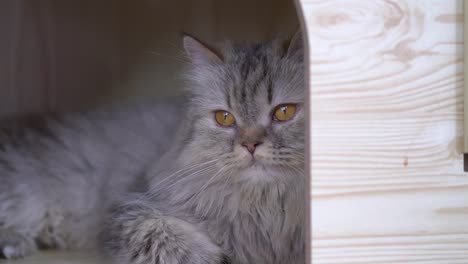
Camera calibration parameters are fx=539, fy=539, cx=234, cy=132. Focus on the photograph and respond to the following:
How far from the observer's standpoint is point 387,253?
117 centimetres

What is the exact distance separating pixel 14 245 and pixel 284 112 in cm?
103

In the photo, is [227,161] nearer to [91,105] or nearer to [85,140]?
[85,140]

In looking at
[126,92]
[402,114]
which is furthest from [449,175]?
[126,92]

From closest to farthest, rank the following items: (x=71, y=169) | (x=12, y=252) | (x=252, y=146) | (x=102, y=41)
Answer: (x=252, y=146) → (x=12, y=252) → (x=71, y=169) → (x=102, y=41)

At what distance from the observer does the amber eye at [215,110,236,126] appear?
1528mm

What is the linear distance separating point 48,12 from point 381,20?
6.03 feet

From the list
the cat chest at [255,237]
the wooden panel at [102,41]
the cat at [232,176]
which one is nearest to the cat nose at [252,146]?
the cat at [232,176]

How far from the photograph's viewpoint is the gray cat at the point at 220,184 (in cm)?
143

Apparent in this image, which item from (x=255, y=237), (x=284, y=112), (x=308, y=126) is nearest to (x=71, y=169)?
(x=255, y=237)

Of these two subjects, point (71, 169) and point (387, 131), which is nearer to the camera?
point (387, 131)

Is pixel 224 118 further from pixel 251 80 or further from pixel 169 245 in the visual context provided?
pixel 169 245

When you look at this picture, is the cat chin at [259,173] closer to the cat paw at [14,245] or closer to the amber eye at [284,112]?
the amber eye at [284,112]

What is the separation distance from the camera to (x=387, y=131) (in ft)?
3.76

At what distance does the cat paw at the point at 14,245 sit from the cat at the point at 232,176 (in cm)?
34
